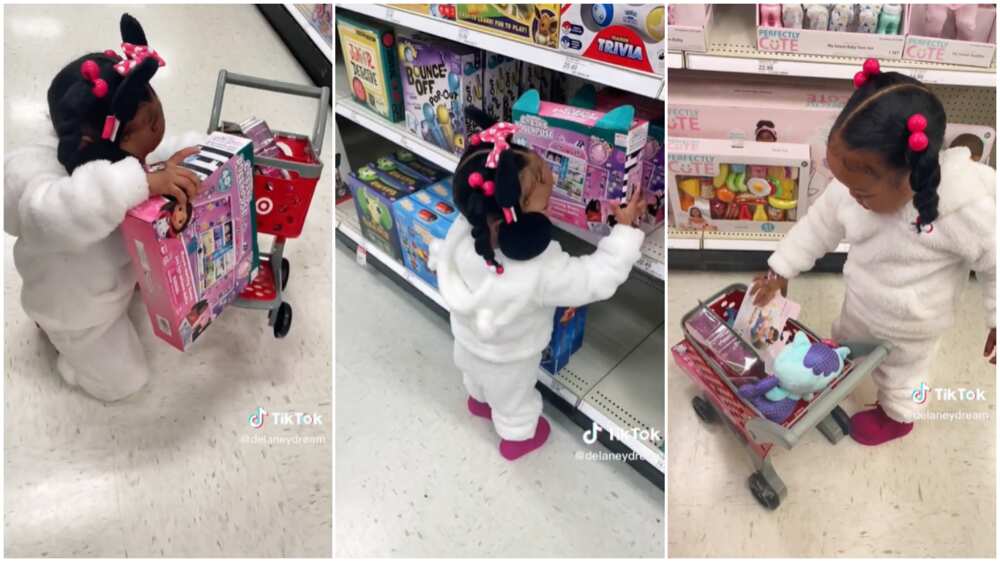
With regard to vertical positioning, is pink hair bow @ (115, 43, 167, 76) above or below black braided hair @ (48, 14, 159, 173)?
above

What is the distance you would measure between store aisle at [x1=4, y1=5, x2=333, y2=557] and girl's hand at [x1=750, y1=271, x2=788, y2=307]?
3.97 ft

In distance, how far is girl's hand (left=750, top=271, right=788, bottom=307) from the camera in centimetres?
156

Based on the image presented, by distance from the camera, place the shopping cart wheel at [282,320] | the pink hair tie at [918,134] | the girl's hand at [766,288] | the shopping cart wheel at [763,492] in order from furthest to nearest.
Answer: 1. the shopping cart wheel at [282,320]
2. the shopping cart wheel at [763,492]
3. the girl's hand at [766,288]
4. the pink hair tie at [918,134]

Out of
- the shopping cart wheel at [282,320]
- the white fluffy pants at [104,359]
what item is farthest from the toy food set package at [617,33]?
the white fluffy pants at [104,359]

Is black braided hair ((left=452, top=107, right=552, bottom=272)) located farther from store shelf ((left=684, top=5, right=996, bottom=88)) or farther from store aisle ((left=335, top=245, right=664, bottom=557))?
store shelf ((left=684, top=5, right=996, bottom=88))

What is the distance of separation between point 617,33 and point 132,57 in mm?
1028

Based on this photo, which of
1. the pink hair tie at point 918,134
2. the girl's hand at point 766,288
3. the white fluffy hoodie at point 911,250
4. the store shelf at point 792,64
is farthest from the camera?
the store shelf at point 792,64

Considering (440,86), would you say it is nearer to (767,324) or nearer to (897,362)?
(767,324)

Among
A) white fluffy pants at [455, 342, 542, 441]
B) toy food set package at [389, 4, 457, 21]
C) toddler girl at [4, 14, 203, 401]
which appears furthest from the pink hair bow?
white fluffy pants at [455, 342, 542, 441]

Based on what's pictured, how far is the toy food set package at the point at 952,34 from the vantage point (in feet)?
5.70

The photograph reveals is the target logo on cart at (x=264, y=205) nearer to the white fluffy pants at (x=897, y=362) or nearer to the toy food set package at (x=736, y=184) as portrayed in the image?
the toy food set package at (x=736, y=184)

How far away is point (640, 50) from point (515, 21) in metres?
0.35

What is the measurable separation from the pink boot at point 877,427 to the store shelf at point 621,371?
0.55 meters

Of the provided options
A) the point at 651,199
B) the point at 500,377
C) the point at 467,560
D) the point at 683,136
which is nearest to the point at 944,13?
the point at 683,136
